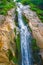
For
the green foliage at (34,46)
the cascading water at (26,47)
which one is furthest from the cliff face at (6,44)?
the green foliage at (34,46)

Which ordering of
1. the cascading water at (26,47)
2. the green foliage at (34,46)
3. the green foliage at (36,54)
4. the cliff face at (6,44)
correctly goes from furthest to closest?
the green foliage at (34,46), the cascading water at (26,47), the green foliage at (36,54), the cliff face at (6,44)

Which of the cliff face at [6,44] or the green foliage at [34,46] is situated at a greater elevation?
the cliff face at [6,44]

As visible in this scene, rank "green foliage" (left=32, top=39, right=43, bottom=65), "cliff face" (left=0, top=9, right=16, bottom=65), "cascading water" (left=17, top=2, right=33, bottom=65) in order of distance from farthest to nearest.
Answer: "cascading water" (left=17, top=2, right=33, bottom=65) < "green foliage" (left=32, top=39, right=43, bottom=65) < "cliff face" (left=0, top=9, right=16, bottom=65)

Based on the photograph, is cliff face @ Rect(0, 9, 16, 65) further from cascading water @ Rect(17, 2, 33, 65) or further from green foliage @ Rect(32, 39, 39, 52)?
green foliage @ Rect(32, 39, 39, 52)

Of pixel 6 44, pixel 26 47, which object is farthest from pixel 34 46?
pixel 6 44

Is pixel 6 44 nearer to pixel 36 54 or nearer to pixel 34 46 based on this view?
pixel 36 54

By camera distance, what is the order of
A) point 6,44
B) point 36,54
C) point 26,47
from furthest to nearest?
1. point 26,47
2. point 36,54
3. point 6,44

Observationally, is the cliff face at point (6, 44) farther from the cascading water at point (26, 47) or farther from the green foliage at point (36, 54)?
the green foliage at point (36, 54)

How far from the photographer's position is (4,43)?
14.3 m

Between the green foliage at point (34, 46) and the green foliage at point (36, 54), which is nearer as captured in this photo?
the green foliage at point (36, 54)

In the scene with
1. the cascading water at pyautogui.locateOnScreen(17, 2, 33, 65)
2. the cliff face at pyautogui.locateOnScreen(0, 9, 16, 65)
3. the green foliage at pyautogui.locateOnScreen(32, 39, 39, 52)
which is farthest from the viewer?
the green foliage at pyautogui.locateOnScreen(32, 39, 39, 52)

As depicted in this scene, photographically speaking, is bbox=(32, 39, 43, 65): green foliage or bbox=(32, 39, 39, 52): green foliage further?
bbox=(32, 39, 39, 52): green foliage

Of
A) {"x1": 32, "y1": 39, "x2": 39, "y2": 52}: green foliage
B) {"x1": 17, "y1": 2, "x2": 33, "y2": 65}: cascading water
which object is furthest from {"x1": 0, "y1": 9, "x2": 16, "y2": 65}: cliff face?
{"x1": 32, "y1": 39, "x2": 39, "y2": 52}: green foliage

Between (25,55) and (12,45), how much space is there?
9.31 ft
